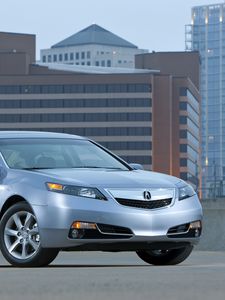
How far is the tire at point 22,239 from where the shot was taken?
425 inches

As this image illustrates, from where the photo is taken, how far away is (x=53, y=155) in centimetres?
1178

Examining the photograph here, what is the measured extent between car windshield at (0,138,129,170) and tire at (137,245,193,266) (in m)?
0.98

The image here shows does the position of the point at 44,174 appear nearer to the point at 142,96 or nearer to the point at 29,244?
the point at 29,244

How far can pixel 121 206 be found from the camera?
35.3ft

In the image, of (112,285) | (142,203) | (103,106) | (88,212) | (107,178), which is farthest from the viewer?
(103,106)

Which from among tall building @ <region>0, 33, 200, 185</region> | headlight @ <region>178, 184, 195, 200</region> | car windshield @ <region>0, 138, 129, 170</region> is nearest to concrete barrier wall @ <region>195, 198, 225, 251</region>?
car windshield @ <region>0, 138, 129, 170</region>

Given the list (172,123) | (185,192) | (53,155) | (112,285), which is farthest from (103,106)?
(112,285)

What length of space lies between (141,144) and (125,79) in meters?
10.8

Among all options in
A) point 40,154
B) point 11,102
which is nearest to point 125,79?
point 11,102

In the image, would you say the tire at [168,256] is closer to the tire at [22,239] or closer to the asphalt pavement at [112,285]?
the tire at [22,239]

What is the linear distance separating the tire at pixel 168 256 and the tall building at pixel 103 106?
6531 inches

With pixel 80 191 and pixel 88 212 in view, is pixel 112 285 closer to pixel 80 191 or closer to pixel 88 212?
pixel 88 212

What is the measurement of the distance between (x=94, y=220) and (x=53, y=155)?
1.31m

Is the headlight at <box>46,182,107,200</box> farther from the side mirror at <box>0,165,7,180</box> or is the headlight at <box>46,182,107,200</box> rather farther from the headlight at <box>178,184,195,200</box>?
the headlight at <box>178,184,195,200</box>
